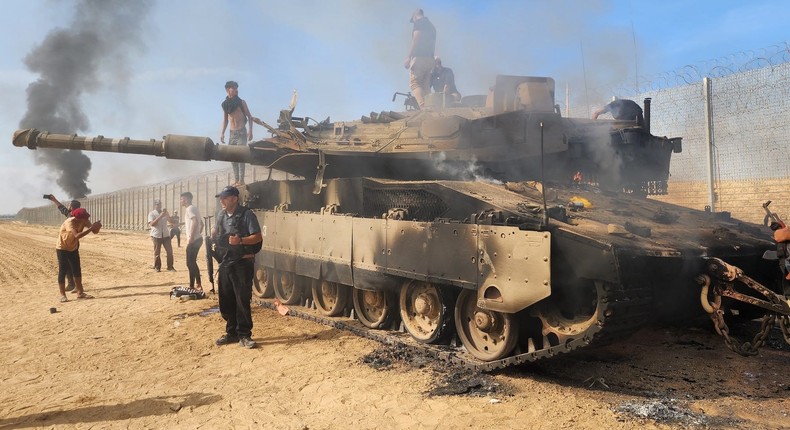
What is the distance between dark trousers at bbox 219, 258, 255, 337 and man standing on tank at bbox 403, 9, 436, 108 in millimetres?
5889

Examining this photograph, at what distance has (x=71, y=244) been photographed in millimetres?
9508

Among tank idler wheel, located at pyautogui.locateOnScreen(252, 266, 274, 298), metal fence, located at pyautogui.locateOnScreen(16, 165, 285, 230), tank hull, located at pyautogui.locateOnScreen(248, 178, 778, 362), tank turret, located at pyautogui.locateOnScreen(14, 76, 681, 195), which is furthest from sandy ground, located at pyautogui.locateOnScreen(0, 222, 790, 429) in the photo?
metal fence, located at pyautogui.locateOnScreen(16, 165, 285, 230)

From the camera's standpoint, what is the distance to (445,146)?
273 inches

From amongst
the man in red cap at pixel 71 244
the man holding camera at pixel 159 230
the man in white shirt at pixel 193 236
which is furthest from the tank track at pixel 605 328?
the man holding camera at pixel 159 230

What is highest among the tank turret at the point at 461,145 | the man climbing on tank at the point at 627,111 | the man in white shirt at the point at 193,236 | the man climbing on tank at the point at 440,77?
the man climbing on tank at the point at 440,77

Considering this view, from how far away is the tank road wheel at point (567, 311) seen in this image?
4.65 metres

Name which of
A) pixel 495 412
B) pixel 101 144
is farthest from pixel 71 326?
pixel 495 412

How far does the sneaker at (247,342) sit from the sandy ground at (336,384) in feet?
0.34

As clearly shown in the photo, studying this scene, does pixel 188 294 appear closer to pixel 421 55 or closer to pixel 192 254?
pixel 192 254

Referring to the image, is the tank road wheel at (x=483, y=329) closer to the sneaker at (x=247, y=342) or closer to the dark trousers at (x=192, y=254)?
the sneaker at (x=247, y=342)

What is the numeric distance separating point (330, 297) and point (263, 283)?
2156 millimetres

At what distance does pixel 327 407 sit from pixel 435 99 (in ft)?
17.3

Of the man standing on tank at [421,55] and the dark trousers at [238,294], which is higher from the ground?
the man standing on tank at [421,55]

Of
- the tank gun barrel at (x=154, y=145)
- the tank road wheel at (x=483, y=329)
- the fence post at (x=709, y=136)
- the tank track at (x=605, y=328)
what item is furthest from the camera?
the fence post at (x=709, y=136)
